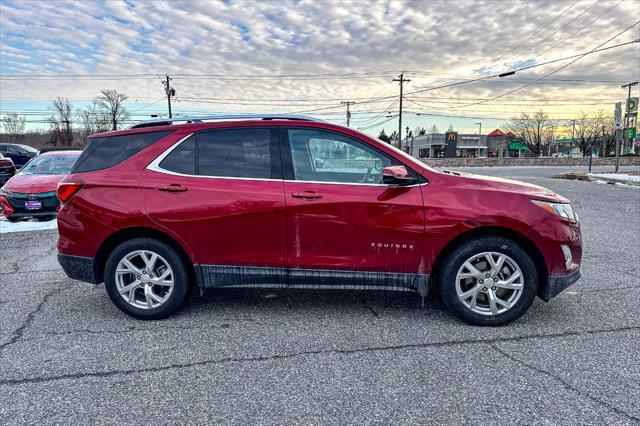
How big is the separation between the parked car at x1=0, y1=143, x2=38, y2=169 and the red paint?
23.5 m

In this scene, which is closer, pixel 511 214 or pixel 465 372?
pixel 465 372

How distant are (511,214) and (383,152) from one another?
122 centimetres

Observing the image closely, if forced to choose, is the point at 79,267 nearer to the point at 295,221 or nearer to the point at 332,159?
the point at 295,221

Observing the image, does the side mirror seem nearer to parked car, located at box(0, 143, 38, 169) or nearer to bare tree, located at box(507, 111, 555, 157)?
parked car, located at box(0, 143, 38, 169)

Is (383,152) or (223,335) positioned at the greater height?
(383,152)

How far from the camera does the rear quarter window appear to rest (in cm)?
380

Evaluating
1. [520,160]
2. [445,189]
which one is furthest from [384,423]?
[520,160]

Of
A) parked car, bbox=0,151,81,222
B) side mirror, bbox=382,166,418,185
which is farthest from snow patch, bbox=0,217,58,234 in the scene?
side mirror, bbox=382,166,418,185

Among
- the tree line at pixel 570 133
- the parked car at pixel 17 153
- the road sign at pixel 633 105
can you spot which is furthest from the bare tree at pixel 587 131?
the parked car at pixel 17 153

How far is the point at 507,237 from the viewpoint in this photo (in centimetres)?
356

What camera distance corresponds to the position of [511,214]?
345 cm

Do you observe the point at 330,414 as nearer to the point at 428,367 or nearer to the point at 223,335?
the point at 428,367

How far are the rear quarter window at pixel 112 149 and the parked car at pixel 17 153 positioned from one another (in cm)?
2300

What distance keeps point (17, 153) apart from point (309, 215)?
2634 cm
